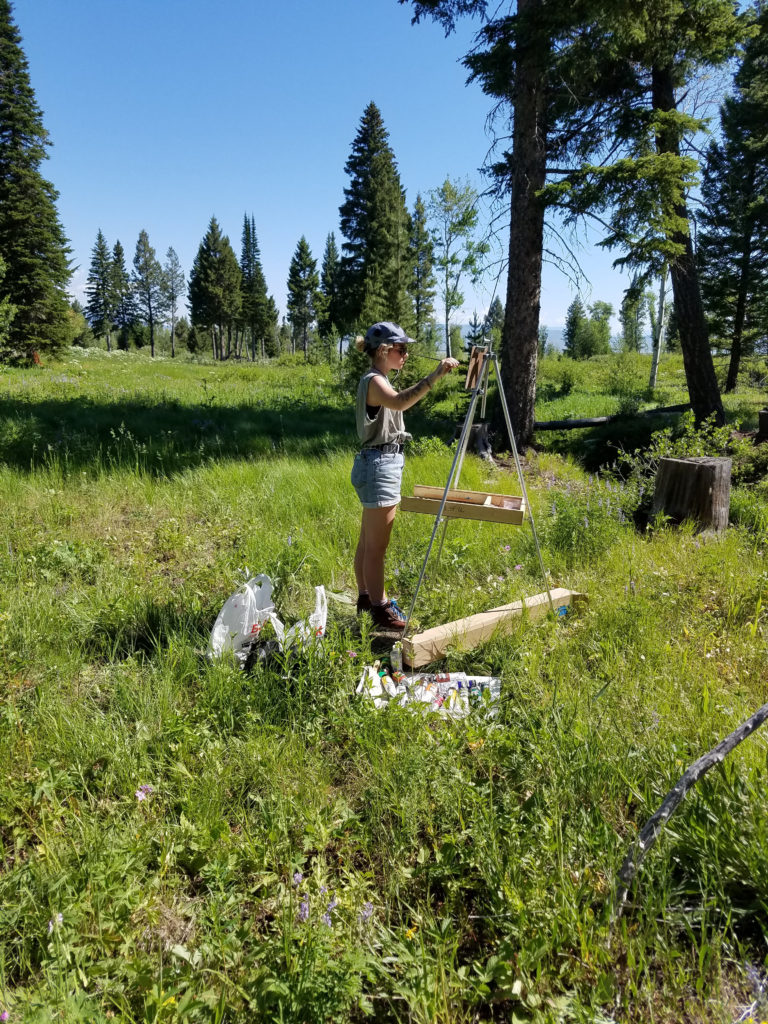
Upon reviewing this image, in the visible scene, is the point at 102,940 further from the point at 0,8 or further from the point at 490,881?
the point at 0,8

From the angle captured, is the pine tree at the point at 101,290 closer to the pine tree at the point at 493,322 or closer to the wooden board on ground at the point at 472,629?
the pine tree at the point at 493,322

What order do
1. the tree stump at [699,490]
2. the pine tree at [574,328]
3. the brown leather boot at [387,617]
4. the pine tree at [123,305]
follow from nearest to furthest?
the brown leather boot at [387,617] < the tree stump at [699,490] < the pine tree at [574,328] < the pine tree at [123,305]

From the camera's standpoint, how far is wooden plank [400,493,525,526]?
3.46 m

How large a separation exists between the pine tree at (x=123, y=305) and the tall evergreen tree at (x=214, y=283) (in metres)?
21.3

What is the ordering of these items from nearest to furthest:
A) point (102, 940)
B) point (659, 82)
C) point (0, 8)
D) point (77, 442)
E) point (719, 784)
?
point (102, 940) < point (719, 784) < point (77, 442) < point (659, 82) < point (0, 8)

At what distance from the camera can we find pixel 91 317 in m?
77.8

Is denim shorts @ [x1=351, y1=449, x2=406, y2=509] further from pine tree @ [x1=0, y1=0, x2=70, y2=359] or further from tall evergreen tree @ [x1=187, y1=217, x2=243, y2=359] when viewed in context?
tall evergreen tree @ [x1=187, y1=217, x2=243, y2=359]

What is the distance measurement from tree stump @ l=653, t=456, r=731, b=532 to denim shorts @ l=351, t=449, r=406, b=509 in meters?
3.00

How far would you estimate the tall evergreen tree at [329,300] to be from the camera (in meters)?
33.4

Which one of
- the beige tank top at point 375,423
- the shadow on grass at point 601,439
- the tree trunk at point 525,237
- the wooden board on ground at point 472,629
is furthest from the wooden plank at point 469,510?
the shadow on grass at point 601,439

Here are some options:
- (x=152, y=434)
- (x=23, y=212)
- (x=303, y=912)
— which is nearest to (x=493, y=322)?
(x=23, y=212)

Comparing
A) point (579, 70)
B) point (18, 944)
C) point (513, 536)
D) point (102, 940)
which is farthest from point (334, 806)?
point (579, 70)

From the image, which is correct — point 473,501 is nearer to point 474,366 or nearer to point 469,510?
point 469,510

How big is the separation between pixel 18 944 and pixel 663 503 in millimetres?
5481
